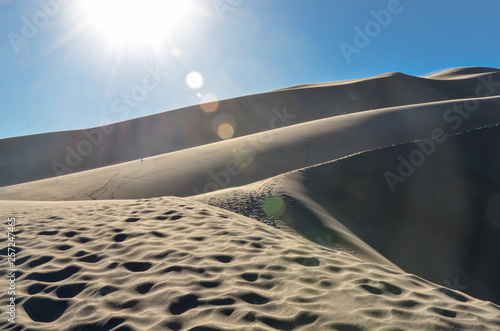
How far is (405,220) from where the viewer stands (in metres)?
8.30

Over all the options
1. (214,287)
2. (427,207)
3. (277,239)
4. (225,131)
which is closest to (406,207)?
(427,207)

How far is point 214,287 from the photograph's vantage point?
3.35 metres

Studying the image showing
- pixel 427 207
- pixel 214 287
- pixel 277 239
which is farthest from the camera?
pixel 427 207

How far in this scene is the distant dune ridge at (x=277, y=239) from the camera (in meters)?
2.97

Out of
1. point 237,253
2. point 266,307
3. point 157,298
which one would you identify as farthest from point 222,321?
point 237,253

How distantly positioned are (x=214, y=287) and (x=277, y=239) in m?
1.63

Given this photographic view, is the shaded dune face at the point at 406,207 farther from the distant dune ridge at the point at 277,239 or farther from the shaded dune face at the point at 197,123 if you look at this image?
the shaded dune face at the point at 197,123

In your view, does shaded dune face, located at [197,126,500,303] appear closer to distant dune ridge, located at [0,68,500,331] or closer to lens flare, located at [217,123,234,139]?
distant dune ridge, located at [0,68,500,331]

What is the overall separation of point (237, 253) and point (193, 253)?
0.50m

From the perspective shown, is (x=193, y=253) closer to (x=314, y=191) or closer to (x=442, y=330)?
(x=442, y=330)

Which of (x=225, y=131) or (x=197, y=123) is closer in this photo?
(x=225, y=131)

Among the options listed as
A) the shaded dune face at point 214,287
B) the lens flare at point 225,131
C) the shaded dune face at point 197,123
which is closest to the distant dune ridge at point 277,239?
the shaded dune face at point 214,287

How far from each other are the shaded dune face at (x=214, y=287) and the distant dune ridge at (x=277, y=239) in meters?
0.02

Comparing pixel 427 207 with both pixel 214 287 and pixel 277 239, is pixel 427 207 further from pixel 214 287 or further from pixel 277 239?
pixel 214 287
